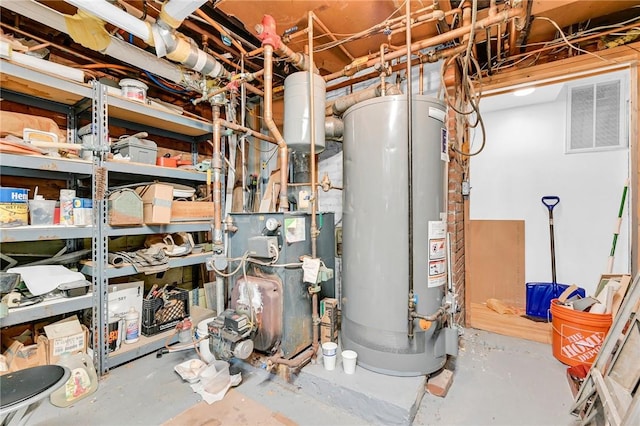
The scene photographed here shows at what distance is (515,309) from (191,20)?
13.1 feet

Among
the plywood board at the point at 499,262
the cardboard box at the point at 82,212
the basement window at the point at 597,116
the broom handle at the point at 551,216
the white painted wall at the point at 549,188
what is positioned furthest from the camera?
the plywood board at the point at 499,262

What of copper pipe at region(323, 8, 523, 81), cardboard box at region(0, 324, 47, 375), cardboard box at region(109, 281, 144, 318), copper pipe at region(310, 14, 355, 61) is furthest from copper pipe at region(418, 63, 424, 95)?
cardboard box at region(0, 324, 47, 375)

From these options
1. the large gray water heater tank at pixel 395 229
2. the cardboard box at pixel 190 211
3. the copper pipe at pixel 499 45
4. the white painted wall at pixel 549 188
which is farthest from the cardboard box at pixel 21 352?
the white painted wall at pixel 549 188

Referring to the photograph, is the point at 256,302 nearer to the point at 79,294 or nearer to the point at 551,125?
the point at 79,294

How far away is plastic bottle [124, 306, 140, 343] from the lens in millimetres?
Result: 1984

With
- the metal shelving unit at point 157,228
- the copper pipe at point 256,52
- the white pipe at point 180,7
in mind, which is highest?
the copper pipe at point 256,52

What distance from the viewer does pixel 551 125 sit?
312 cm

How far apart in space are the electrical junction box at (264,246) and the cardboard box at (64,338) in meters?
1.22

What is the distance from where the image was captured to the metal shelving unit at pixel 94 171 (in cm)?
152

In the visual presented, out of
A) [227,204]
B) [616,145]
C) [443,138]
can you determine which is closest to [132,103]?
[227,204]

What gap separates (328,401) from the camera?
1574 millimetres

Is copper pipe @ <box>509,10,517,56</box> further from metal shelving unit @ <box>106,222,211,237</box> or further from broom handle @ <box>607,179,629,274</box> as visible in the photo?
metal shelving unit @ <box>106,222,211,237</box>

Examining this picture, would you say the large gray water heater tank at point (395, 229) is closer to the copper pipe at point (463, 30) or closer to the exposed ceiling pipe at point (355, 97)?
the exposed ceiling pipe at point (355, 97)

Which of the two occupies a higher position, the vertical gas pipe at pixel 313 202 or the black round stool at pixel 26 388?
the vertical gas pipe at pixel 313 202
